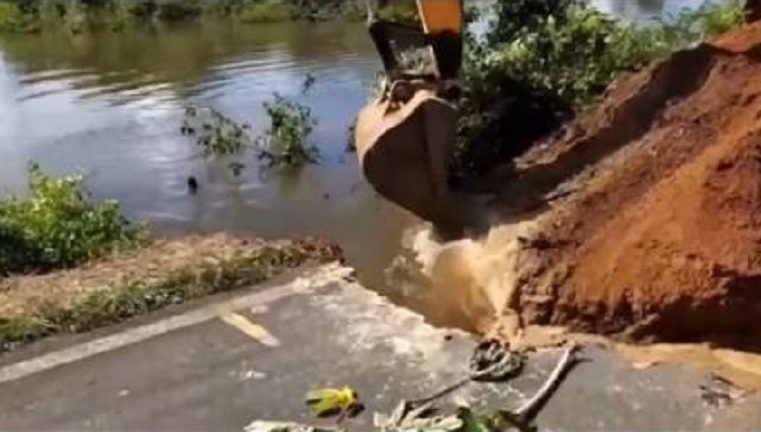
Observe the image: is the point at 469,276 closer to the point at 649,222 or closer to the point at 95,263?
the point at 649,222

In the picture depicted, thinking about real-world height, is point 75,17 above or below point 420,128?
below

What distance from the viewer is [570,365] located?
609cm

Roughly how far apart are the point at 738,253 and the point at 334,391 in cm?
223

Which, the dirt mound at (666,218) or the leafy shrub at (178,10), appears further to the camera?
the leafy shrub at (178,10)

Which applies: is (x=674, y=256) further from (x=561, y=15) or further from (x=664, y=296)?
(x=561, y=15)

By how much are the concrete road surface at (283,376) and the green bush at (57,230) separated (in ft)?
5.18

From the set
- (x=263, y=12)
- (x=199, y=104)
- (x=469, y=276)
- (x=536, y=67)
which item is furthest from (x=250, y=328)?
Result: (x=263, y=12)

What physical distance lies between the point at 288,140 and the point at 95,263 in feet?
13.4

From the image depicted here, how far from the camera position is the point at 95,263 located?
26.9ft

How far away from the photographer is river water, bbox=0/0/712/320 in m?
10.1

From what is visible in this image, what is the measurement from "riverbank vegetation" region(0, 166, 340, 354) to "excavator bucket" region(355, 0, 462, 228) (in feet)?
2.30

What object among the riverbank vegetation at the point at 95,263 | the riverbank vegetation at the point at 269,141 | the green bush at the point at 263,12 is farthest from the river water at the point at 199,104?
the riverbank vegetation at the point at 95,263

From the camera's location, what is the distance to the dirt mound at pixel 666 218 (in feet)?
20.6

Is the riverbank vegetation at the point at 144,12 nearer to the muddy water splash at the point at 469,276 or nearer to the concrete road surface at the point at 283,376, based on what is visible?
the muddy water splash at the point at 469,276
